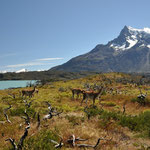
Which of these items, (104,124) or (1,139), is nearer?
(1,139)

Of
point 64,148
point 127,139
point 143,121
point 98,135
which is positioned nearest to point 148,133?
point 127,139

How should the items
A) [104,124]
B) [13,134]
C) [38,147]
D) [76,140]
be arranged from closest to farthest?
[38,147] < [76,140] < [13,134] < [104,124]

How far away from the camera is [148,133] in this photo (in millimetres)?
9508

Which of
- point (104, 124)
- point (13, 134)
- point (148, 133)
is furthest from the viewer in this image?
point (104, 124)

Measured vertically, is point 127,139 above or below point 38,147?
below

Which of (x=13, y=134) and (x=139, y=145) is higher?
(x=13, y=134)

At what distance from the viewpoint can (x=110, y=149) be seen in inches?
291

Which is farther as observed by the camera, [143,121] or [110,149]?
[143,121]

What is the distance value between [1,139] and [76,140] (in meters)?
3.72

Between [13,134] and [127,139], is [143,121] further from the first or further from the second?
[13,134]

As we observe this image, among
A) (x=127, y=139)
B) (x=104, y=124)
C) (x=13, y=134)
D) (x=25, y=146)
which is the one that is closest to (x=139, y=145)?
(x=127, y=139)

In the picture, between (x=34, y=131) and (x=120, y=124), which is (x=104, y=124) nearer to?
(x=120, y=124)

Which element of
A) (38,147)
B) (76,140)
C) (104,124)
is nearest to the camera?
(38,147)

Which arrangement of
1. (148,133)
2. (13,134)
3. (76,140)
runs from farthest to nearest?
1. (148,133)
2. (13,134)
3. (76,140)
